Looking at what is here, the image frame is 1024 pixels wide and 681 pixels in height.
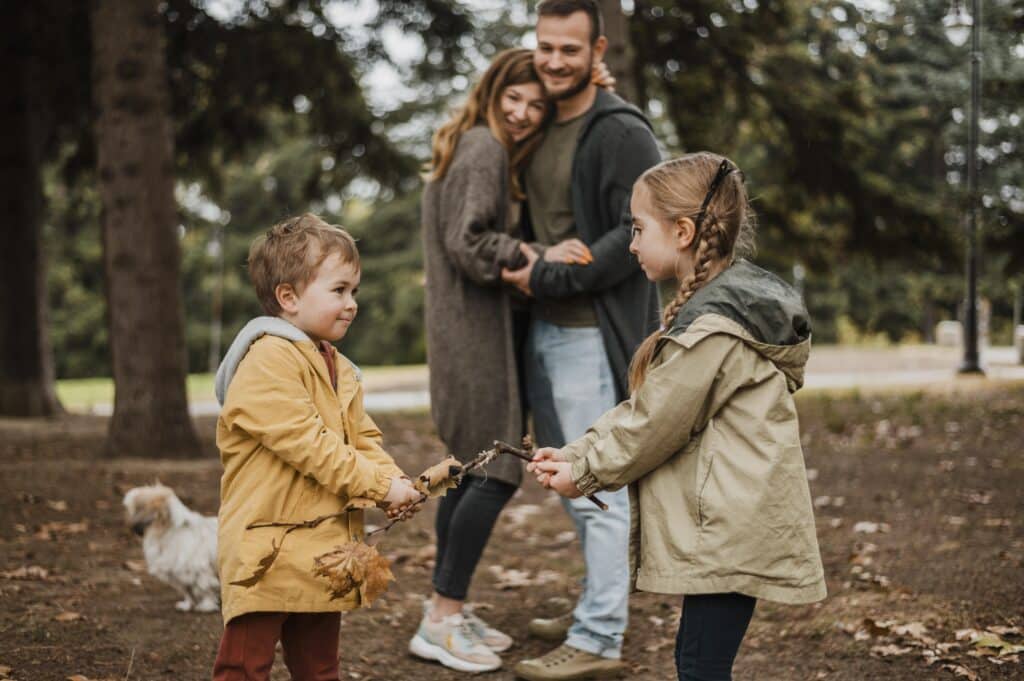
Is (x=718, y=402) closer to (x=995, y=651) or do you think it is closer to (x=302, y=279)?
(x=302, y=279)

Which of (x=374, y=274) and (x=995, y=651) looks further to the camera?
(x=374, y=274)

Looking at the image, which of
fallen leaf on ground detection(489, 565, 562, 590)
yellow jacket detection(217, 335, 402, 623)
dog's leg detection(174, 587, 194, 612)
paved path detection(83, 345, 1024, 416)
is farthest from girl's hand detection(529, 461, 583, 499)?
paved path detection(83, 345, 1024, 416)

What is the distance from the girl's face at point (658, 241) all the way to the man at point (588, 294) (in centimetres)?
90

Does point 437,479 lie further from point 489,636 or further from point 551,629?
point 551,629

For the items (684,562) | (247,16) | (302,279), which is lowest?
(684,562)

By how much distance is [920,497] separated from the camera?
7.53 meters

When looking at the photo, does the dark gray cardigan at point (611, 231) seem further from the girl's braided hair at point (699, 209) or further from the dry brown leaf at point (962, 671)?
the dry brown leaf at point (962, 671)

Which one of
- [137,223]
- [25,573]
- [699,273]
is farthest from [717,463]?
[137,223]

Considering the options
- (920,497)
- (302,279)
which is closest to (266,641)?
(302,279)

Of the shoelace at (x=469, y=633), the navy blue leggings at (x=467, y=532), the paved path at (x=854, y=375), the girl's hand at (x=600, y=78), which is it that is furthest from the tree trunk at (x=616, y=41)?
the shoelace at (x=469, y=633)

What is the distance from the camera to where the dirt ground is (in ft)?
13.8

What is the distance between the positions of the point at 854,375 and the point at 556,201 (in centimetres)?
1755

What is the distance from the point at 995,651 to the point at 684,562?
6.68ft

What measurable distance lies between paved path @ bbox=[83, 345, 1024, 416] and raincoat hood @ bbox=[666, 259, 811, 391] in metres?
12.4
